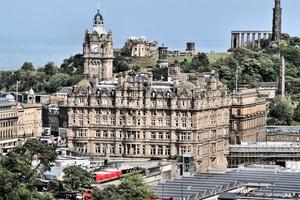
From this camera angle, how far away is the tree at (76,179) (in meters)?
88.1

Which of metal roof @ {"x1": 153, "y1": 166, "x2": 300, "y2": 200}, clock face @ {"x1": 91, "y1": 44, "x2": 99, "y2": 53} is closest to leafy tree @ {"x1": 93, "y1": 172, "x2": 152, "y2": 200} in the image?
metal roof @ {"x1": 153, "y1": 166, "x2": 300, "y2": 200}

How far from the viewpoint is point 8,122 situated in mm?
120500

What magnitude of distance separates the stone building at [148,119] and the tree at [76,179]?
18.4m

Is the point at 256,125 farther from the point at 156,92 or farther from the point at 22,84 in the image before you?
the point at 22,84

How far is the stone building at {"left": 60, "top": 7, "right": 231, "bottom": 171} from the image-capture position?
106 m

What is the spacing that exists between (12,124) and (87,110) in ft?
47.3

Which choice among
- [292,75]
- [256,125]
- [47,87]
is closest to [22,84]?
[47,87]

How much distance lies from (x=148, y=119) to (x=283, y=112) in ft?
125

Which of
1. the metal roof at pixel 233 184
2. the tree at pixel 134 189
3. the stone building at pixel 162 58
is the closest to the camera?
the tree at pixel 134 189

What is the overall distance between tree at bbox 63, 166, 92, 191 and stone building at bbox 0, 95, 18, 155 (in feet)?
96.0

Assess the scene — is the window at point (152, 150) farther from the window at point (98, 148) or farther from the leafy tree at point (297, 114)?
the leafy tree at point (297, 114)

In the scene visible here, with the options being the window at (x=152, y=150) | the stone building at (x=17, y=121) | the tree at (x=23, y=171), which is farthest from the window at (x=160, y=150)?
the stone building at (x=17, y=121)

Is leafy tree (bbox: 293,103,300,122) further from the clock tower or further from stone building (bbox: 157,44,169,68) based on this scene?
the clock tower

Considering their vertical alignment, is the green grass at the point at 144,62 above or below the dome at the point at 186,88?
above
